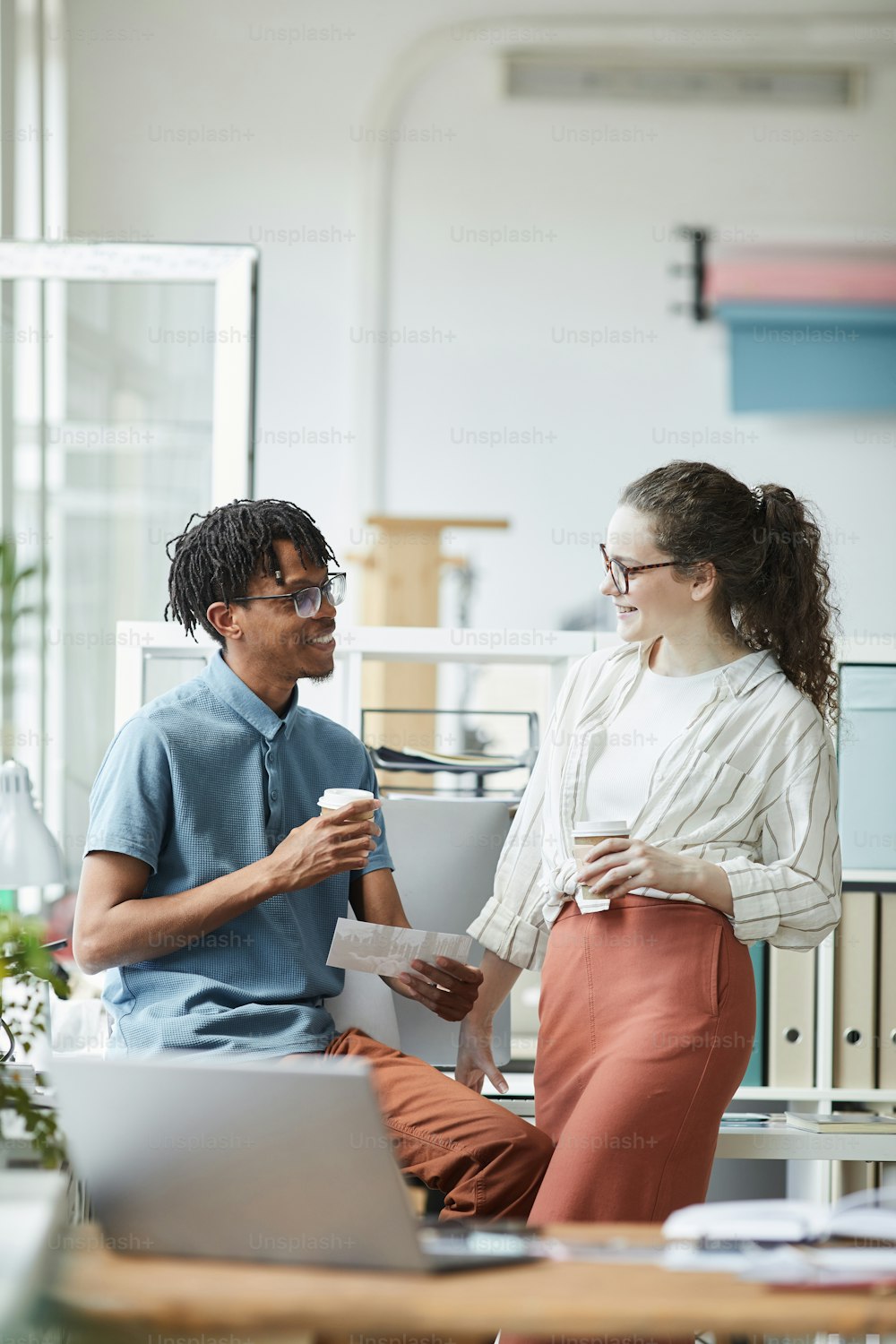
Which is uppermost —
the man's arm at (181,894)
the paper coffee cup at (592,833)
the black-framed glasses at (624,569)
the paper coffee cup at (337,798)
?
the black-framed glasses at (624,569)

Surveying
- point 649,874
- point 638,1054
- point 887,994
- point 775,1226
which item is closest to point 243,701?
point 649,874

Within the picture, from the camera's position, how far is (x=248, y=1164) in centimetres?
100

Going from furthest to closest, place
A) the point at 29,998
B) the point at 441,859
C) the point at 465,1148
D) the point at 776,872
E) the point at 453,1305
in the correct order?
the point at 441,859
the point at 776,872
the point at 465,1148
the point at 29,998
the point at 453,1305

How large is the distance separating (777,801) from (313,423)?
306 centimetres

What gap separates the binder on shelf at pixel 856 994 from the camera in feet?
8.54

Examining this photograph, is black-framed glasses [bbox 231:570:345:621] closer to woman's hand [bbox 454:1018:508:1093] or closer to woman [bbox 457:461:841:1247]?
woman [bbox 457:461:841:1247]

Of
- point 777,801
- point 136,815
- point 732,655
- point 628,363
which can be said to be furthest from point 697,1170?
point 628,363

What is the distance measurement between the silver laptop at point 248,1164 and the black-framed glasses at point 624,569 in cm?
118

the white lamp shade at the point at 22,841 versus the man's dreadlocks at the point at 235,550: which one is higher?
the man's dreadlocks at the point at 235,550

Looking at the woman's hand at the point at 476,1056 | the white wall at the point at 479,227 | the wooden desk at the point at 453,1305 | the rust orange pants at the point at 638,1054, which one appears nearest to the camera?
the wooden desk at the point at 453,1305

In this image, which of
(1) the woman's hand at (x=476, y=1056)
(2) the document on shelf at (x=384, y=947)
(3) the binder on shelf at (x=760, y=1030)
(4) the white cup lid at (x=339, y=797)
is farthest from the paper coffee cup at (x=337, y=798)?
(3) the binder on shelf at (x=760, y=1030)

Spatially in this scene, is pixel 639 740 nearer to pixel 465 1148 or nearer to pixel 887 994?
pixel 465 1148

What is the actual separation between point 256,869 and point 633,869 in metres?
0.51

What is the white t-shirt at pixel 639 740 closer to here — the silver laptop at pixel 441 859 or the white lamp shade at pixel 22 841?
the silver laptop at pixel 441 859
